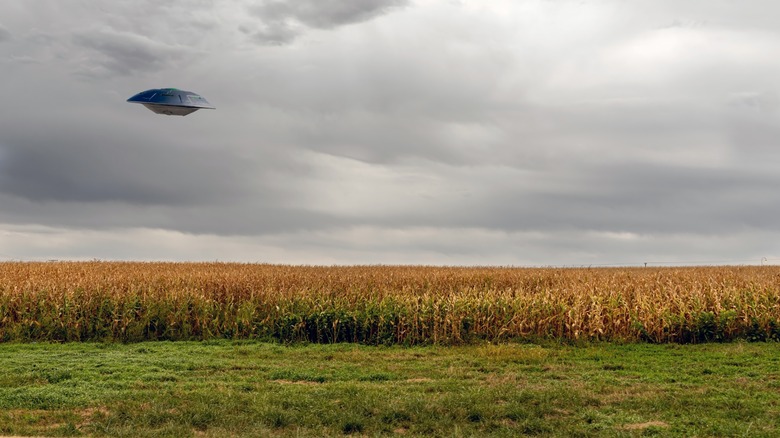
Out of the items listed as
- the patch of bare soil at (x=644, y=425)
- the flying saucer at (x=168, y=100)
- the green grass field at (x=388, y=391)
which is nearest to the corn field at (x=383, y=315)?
the green grass field at (x=388, y=391)

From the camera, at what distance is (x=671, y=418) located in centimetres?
1085

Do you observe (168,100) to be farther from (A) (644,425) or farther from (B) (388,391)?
(A) (644,425)

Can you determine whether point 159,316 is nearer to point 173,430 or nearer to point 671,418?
point 173,430

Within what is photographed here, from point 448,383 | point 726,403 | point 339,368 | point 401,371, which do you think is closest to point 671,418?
point 726,403

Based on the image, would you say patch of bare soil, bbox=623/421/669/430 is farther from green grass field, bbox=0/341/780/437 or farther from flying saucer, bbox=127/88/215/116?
flying saucer, bbox=127/88/215/116

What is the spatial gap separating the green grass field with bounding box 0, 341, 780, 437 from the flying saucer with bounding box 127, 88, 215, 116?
10.9 metres

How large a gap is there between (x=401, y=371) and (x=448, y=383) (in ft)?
6.34

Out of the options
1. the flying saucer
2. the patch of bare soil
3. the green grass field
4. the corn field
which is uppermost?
the flying saucer

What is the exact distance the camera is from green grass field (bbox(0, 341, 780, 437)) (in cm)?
1031

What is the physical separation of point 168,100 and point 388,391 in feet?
60.0

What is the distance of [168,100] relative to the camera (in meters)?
26.8

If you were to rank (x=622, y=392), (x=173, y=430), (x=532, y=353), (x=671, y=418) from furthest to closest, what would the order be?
(x=532, y=353)
(x=622, y=392)
(x=671, y=418)
(x=173, y=430)

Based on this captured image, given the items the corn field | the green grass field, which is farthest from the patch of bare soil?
the corn field

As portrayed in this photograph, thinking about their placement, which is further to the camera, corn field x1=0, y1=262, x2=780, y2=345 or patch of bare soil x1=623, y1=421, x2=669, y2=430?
corn field x1=0, y1=262, x2=780, y2=345
